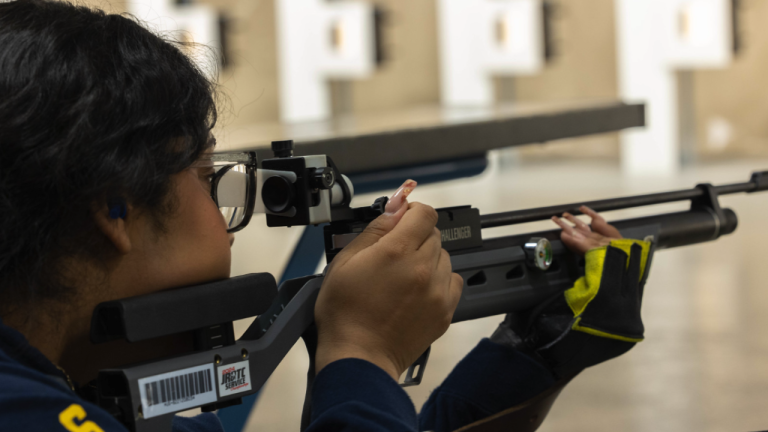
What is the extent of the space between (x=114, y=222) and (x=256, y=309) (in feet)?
0.48

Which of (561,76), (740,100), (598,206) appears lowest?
(598,206)

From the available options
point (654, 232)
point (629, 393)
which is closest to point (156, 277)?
point (654, 232)

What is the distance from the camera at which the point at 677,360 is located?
1.89 meters

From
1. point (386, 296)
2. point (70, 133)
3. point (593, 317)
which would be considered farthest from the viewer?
point (593, 317)

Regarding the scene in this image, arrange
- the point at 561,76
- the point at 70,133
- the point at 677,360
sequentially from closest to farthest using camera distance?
the point at 70,133 → the point at 677,360 → the point at 561,76

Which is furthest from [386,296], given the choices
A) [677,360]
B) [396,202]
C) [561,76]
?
[561,76]

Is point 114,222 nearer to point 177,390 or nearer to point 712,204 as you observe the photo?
point 177,390

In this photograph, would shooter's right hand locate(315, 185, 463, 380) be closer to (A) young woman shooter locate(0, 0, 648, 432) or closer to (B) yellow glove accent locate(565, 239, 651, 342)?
(A) young woman shooter locate(0, 0, 648, 432)

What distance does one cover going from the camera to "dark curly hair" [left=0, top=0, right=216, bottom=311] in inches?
19.1

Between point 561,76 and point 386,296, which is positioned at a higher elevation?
point 561,76

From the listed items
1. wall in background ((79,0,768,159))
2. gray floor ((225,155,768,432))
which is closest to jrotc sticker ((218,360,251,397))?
gray floor ((225,155,768,432))

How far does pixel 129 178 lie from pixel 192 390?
165mm

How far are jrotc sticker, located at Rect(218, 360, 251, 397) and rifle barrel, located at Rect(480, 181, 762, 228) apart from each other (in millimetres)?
335

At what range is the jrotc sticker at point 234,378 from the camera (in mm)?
600
